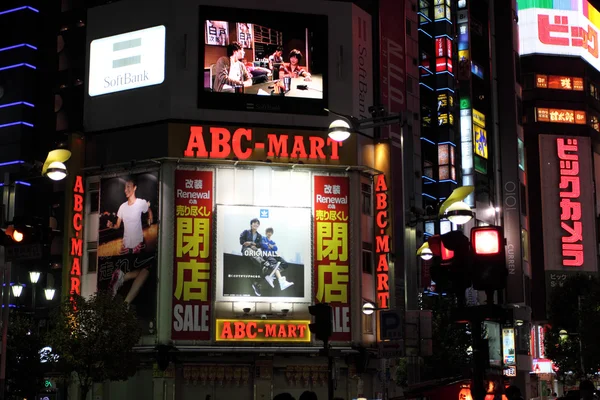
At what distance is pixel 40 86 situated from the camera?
55094 millimetres

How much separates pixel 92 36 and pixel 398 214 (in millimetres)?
18453

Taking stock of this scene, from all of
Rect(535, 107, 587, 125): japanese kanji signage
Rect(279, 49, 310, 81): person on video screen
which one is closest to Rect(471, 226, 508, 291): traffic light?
Rect(279, 49, 310, 81): person on video screen

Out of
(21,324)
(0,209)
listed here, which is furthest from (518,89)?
(0,209)

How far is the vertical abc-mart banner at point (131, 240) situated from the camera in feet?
147

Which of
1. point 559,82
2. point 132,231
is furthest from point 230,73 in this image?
point 559,82

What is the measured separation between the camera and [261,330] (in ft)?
148

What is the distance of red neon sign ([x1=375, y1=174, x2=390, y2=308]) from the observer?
4712 cm

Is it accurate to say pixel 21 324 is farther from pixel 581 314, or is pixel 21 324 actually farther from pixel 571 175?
pixel 571 175

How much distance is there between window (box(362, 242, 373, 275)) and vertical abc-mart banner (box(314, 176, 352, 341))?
1468 millimetres

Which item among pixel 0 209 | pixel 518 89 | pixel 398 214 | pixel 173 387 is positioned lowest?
pixel 173 387

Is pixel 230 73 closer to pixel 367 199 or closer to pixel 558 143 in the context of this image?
pixel 367 199

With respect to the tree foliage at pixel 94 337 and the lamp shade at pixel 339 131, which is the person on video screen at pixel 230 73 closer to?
the tree foliage at pixel 94 337

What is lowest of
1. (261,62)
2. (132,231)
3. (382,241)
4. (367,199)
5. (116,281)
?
(116,281)

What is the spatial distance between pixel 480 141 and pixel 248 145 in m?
32.2
